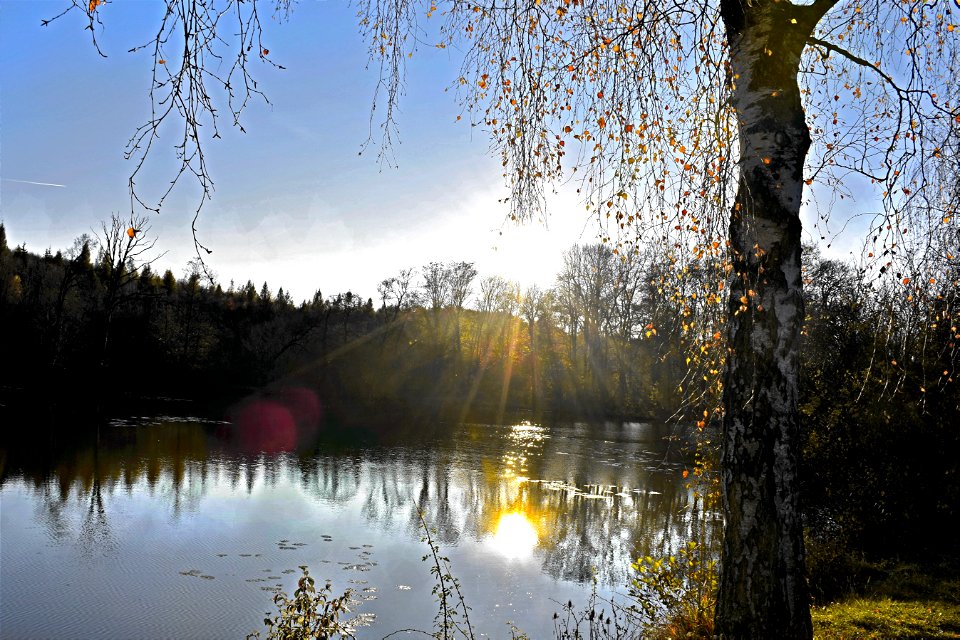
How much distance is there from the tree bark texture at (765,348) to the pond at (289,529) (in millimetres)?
2558

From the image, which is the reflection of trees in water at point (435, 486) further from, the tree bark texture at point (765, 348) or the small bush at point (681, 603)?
the tree bark texture at point (765, 348)

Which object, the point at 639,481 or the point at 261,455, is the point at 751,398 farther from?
the point at 261,455

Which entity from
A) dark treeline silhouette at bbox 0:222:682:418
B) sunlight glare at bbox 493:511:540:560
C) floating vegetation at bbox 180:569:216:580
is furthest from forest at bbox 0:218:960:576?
floating vegetation at bbox 180:569:216:580

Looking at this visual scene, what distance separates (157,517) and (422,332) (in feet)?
133

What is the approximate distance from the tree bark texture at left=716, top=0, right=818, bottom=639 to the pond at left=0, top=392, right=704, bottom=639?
2558mm

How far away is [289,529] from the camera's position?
9.84 metres

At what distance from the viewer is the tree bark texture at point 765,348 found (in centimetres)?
328

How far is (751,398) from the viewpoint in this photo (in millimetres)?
3322

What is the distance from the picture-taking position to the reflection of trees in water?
1005 centimetres

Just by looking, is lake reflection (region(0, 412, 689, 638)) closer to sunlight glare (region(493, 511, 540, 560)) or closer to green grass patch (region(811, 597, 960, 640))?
sunlight glare (region(493, 511, 540, 560))

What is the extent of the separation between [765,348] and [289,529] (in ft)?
28.3

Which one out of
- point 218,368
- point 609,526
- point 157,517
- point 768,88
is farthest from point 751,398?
point 218,368

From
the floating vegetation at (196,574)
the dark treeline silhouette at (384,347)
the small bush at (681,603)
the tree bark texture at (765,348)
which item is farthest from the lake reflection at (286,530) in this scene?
the dark treeline silhouette at (384,347)

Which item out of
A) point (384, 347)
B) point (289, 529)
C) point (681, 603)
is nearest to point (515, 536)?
point (289, 529)
